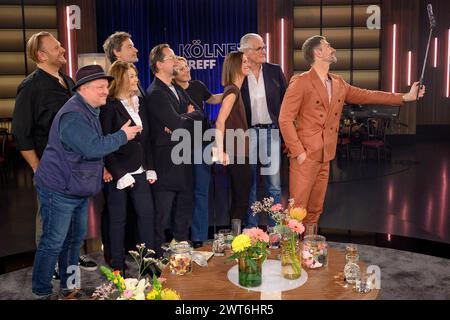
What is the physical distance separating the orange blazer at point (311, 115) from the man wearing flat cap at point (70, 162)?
1.26 m

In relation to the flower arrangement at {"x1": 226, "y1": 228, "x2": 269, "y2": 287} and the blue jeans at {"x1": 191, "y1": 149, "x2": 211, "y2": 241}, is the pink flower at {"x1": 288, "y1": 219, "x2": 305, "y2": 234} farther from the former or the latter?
the blue jeans at {"x1": 191, "y1": 149, "x2": 211, "y2": 241}

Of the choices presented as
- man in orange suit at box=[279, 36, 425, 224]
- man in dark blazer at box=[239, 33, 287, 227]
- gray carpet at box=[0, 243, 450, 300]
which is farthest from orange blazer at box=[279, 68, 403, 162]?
gray carpet at box=[0, 243, 450, 300]

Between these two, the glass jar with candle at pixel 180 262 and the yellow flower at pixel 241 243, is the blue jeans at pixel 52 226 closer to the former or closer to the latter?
the glass jar with candle at pixel 180 262

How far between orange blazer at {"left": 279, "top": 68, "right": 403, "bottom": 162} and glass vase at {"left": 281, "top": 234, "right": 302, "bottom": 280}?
1429 mm

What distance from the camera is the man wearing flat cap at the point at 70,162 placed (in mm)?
3238

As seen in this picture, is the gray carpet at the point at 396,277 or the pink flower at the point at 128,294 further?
the gray carpet at the point at 396,277

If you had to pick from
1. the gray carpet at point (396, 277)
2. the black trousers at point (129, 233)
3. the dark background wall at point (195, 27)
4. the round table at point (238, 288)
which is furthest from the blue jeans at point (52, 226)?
the dark background wall at point (195, 27)

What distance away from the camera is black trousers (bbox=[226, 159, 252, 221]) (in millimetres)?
4289

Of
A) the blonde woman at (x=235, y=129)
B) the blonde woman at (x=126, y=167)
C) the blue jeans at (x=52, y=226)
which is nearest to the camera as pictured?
the blue jeans at (x=52, y=226)

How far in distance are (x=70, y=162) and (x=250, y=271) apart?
1342 millimetres

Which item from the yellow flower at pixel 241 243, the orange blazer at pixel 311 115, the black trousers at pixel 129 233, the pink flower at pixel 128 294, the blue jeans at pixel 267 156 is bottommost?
the black trousers at pixel 129 233

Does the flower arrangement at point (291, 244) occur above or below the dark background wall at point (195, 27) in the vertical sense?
below

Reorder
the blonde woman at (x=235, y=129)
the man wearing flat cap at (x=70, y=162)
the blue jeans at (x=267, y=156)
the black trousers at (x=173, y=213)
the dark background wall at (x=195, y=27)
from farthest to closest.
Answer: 1. the dark background wall at (x=195, y=27)
2. the blue jeans at (x=267, y=156)
3. the blonde woman at (x=235, y=129)
4. the black trousers at (x=173, y=213)
5. the man wearing flat cap at (x=70, y=162)

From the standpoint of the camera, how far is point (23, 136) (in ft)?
11.9
